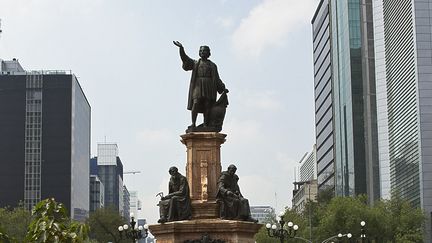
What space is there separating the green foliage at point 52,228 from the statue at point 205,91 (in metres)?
10.9

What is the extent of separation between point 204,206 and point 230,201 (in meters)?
0.85

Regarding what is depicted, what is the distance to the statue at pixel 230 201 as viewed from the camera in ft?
87.4

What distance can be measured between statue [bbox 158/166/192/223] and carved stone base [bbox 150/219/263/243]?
327 millimetres

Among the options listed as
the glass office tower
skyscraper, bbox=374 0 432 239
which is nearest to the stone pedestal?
skyscraper, bbox=374 0 432 239

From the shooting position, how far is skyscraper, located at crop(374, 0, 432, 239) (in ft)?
339

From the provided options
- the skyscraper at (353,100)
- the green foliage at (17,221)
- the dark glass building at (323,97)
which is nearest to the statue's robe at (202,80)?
the green foliage at (17,221)

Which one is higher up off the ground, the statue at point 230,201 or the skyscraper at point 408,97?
the skyscraper at point 408,97

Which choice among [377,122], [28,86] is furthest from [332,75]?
[28,86]

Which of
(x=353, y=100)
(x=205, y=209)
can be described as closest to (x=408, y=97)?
(x=353, y=100)

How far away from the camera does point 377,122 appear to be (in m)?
123

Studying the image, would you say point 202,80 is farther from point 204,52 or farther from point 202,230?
point 202,230

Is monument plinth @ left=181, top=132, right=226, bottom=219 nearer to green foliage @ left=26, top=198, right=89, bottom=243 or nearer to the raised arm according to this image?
the raised arm

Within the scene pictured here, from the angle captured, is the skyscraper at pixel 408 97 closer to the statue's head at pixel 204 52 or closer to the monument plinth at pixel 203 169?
the statue's head at pixel 204 52

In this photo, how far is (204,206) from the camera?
27.0 m
